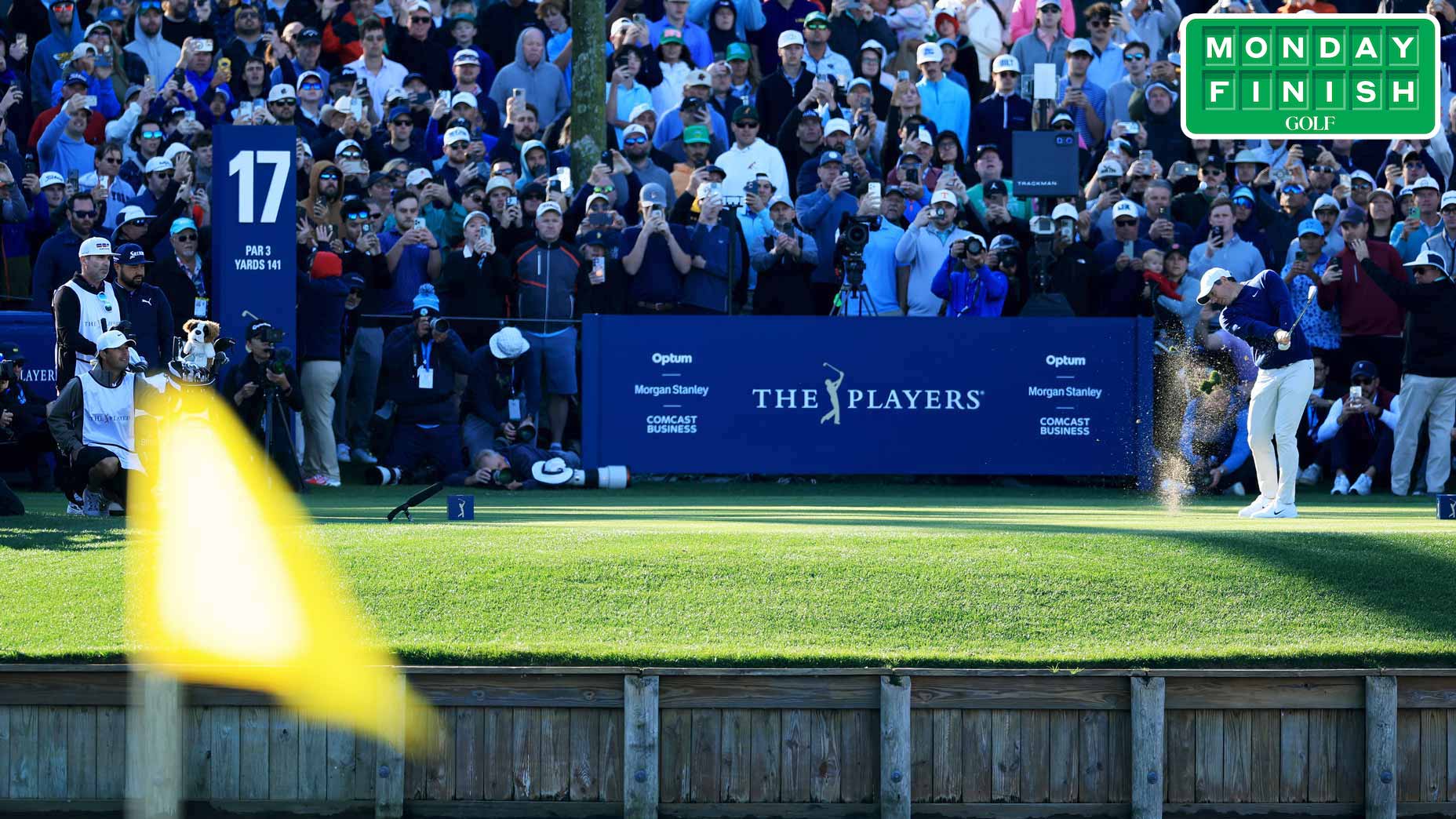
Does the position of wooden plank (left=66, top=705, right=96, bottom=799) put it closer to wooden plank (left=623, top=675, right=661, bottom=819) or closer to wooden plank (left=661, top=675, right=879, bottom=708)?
wooden plank (left=623, top=675, right=661, bottom=819)

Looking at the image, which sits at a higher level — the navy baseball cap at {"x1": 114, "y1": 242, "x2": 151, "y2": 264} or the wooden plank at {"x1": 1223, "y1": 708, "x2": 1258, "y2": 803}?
the navy baseball cap at {"x1": 114, "y1": 242, "x2": 151, "y2": 264}

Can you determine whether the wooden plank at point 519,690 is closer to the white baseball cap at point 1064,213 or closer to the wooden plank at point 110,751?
the wooden plank at point 110,751

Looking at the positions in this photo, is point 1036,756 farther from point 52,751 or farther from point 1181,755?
point 52,751

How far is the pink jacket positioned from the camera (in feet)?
76.0

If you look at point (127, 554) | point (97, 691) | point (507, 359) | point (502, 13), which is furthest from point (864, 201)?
point (97, 691)

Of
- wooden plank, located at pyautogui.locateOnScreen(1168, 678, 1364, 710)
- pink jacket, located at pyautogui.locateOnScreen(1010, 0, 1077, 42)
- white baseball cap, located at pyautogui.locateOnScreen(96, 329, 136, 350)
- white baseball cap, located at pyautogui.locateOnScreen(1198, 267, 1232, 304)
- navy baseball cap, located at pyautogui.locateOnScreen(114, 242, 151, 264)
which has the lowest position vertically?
wooden plank, located at pyautogui.locateOnScreen(1168, 678, 1364, 710)

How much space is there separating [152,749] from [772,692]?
366 cm

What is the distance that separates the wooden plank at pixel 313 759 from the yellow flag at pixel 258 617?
0.28ft

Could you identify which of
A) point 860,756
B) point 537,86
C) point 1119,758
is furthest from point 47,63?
point 1119,758

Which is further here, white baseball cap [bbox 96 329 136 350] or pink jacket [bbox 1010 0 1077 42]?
pink jacket [bbox 1010 0 1077 42]

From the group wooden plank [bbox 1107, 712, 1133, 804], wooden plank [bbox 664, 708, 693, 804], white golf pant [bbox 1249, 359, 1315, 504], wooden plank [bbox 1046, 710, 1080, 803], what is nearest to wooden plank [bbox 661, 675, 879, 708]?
wooden plank [bbox 664, 708, 693, 804]

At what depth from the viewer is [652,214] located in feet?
62.7

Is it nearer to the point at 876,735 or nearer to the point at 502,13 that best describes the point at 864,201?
the point at 502,13

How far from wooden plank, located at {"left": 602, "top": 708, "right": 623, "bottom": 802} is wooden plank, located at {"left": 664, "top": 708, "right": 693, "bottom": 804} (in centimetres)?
12
